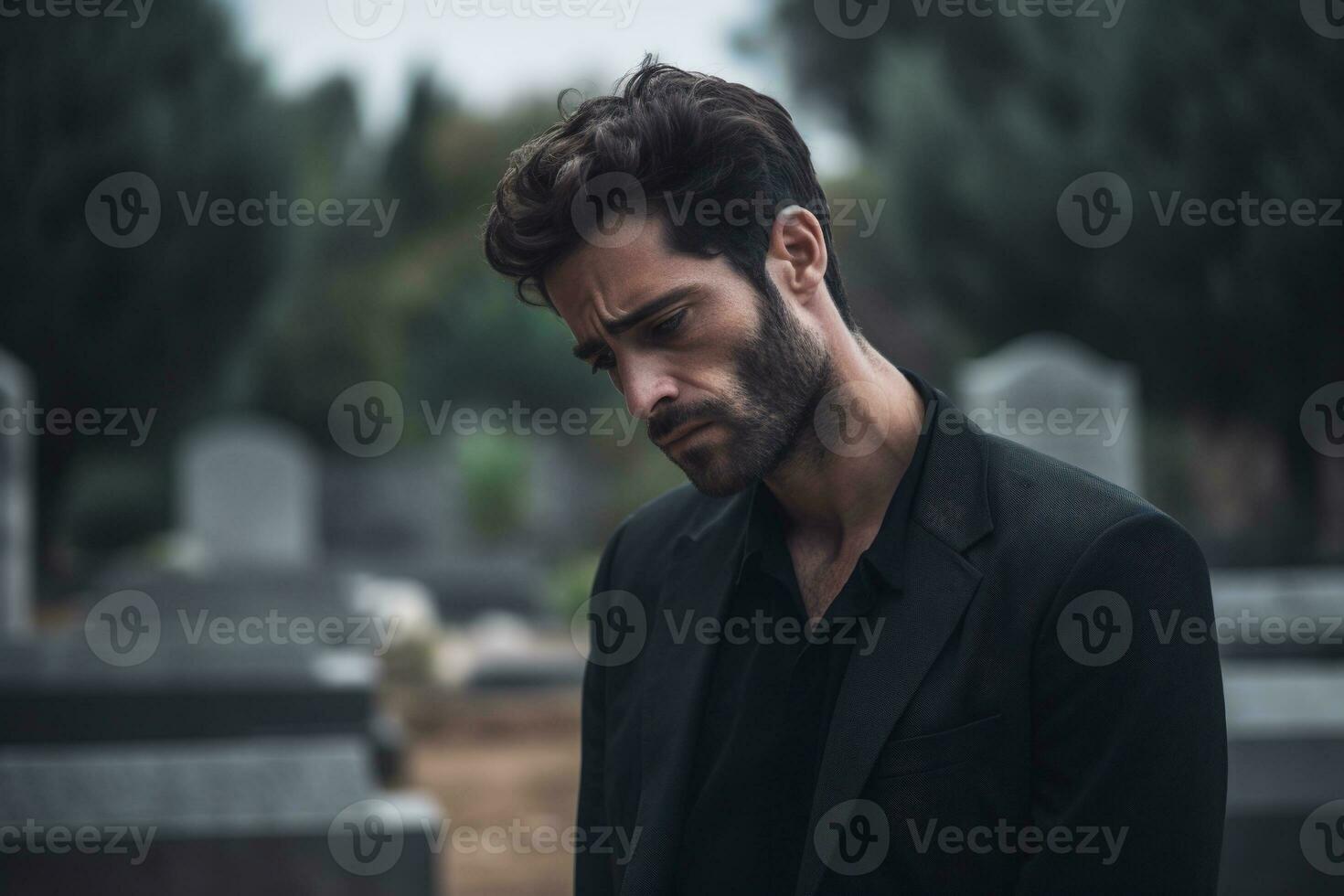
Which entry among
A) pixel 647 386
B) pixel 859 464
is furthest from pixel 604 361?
pixel 859 464

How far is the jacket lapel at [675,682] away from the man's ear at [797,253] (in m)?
0.41

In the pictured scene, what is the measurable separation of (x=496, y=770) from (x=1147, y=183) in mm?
8480

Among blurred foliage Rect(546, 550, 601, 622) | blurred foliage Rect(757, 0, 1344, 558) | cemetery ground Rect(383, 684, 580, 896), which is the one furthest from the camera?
blurred foliage Rect(546, 550, 601, 622)

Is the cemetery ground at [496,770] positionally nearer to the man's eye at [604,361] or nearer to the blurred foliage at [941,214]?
the blurred foliage at [941,214]

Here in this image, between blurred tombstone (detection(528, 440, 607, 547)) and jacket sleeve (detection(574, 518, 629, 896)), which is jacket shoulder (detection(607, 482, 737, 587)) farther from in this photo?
blurred tombstone (detection(528, 440, 607, 547))

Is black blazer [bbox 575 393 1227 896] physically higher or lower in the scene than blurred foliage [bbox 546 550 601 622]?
lower

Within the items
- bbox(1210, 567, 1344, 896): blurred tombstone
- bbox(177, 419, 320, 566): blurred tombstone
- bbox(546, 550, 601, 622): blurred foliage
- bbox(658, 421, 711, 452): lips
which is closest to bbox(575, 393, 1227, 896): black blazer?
bbox(658, 421, 711, 452): lips

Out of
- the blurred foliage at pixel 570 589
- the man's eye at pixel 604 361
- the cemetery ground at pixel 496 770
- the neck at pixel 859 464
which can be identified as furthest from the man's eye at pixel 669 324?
the blurred foliage at pixel 570 589

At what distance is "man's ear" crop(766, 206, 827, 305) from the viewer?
1815 mm

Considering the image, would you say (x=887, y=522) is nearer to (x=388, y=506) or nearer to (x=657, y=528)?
(x=657, y=528)

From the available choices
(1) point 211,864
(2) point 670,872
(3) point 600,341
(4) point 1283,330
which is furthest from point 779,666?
(4) point 1283,330

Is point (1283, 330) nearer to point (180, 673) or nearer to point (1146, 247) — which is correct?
point (1146, 247)

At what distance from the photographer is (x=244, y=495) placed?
42.4 feet

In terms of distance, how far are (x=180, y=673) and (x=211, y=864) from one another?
233 cm
